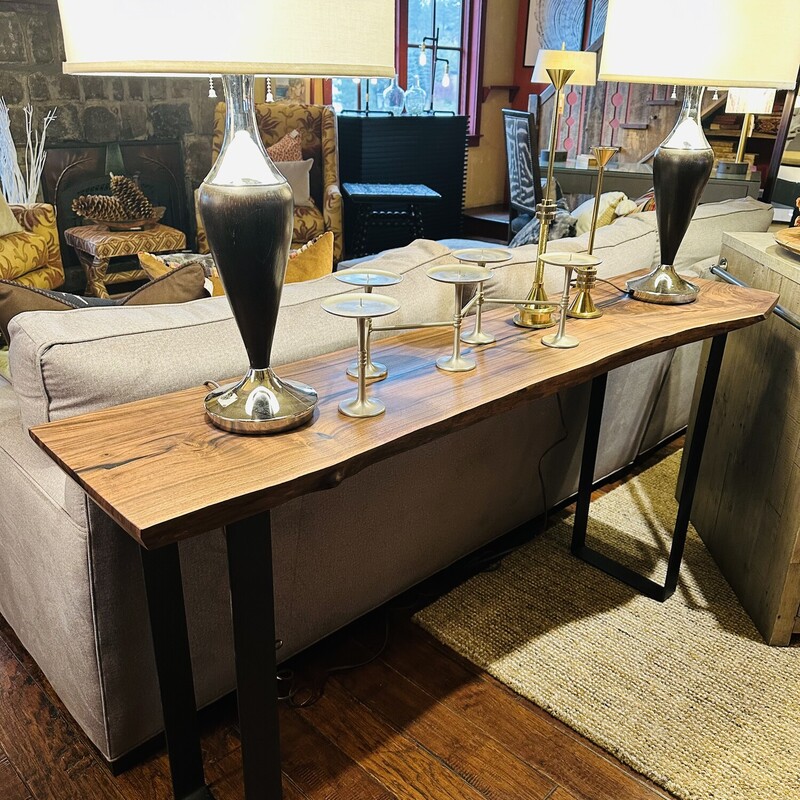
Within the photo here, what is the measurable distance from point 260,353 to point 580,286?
0.82 meters

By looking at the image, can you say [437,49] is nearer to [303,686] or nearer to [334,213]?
[334,213]

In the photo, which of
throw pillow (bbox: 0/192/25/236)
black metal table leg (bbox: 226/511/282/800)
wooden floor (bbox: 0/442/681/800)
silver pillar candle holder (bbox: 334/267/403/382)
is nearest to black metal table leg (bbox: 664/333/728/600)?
wooden floor (bbox: 0/442/681/800)

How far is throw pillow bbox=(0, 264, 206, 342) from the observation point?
1382 millimetres

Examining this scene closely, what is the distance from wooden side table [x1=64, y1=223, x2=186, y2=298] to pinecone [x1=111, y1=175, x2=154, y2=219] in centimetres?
10

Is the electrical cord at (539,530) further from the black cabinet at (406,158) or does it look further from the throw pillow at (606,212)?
the black cabinet at (406,158)

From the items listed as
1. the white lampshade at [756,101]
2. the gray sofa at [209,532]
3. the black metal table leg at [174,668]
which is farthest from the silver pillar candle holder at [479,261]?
the white lampshade at [756,101]

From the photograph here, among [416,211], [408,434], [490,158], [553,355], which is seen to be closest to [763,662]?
[553,355]

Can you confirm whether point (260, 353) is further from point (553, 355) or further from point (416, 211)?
point (416, 211)

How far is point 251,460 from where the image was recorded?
989 mm

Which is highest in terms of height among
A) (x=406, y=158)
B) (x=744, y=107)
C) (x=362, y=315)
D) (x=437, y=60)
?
(x=437, y=60)

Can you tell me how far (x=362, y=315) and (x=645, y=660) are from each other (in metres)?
1.13

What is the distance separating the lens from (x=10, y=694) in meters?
1.53

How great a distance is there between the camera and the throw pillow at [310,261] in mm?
1811

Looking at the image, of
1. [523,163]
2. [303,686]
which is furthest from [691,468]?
[523,163]
